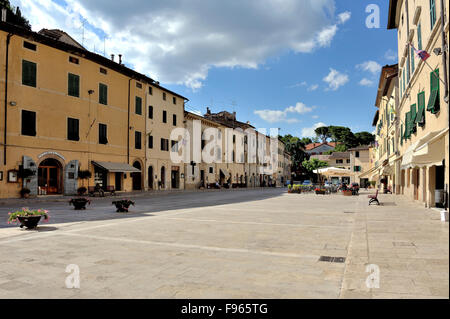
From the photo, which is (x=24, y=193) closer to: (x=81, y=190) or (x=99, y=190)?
(x=81, y=190)

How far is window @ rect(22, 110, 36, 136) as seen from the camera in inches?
895

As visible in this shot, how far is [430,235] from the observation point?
27.6 ft

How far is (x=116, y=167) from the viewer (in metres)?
29.9

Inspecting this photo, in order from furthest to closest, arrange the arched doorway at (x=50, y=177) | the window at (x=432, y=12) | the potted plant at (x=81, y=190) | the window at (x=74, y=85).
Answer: the window at (x=74, y=85) → the potted plant at (x=81, y=190) → the arched doorway at (x=50, y=177) → the window at (x=432, y=12)

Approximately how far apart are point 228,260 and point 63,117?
78.1ft

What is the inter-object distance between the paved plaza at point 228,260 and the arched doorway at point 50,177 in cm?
1558

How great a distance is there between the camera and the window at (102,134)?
95.7 feet

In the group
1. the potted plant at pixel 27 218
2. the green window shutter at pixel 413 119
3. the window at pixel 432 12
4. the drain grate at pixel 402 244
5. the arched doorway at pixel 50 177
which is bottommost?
the drain grate at pixel 402 244

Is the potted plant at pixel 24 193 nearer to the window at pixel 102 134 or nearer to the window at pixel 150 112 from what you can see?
the window at pixel 102 134

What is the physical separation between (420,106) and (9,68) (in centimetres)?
2471

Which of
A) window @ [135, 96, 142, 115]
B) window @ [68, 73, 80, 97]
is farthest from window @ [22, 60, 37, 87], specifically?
window @ [135, 96, 142, 115]

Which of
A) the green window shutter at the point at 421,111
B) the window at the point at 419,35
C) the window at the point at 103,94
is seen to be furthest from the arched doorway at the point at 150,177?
the window at the point at 419,35

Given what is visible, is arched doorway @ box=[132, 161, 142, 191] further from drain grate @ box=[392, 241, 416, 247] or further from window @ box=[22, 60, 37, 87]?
drain grate @ box=[392, 241, 416, 247]
